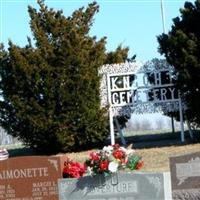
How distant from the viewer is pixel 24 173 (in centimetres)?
1380

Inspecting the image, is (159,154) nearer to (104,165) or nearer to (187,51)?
(187,51)

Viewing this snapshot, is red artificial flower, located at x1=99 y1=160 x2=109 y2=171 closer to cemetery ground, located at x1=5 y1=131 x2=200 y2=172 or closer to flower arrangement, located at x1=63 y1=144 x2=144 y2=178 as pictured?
flower arrangement, located at x1=63 y1=144 x2=144 y2=178

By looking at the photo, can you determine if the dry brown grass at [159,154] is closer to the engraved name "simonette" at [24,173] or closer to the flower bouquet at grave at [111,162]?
the engraved name "simonette" at [24,173]

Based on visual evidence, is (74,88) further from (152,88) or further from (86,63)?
(152,88)

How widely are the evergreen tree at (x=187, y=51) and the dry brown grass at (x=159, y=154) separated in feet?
5.24

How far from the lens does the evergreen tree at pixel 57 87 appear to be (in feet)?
81.3

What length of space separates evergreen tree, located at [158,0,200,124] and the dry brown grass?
1598 mm

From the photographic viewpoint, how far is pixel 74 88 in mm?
24844

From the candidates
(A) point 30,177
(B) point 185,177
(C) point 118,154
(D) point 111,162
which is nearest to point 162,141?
(B) point 185,177

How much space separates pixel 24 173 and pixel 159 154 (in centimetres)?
753

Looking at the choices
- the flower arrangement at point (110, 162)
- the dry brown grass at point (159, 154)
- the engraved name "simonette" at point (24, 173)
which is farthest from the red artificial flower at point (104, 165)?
the dry brown grass at point (159, 154)

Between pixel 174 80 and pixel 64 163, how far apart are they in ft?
35.2

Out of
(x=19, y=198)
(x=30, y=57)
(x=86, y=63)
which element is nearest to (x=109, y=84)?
(x=86, y=63)

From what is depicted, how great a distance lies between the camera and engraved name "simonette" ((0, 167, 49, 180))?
13688 millimetres
